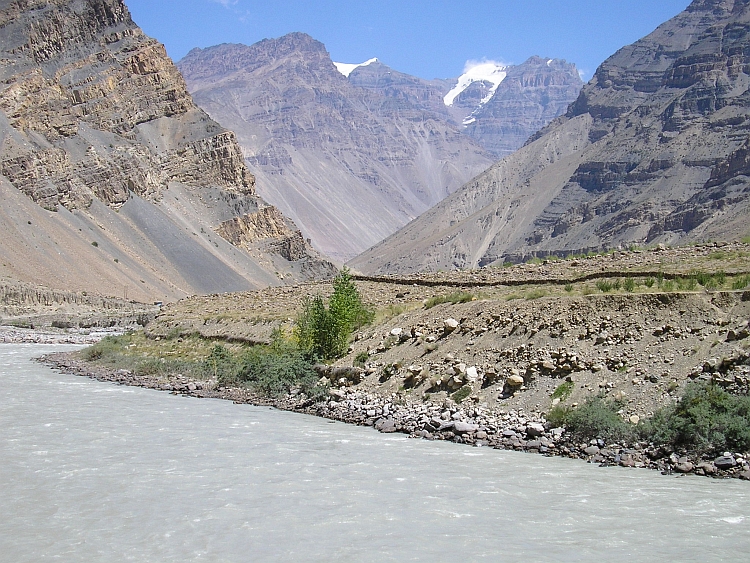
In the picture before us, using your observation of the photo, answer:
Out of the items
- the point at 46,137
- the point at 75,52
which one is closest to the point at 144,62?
the point at 75,52

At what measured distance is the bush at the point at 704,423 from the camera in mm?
17016

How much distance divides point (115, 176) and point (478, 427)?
88.8 meters

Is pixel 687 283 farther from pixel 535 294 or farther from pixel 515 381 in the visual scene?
pixel 515 381

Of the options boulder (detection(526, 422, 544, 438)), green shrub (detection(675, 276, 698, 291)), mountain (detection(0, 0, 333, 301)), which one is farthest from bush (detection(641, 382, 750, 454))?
mountain (detection(0, 0, 333, 301))

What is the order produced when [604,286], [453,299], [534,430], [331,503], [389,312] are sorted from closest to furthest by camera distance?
1. [331,503]
2. [534,430]
3. [604,286]
4. [453,299]
5. [389,312]

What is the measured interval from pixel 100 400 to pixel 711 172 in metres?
134

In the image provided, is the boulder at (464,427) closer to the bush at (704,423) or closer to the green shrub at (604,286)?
the bush at (704,423)

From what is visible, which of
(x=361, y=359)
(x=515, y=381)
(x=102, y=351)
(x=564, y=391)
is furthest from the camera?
(x=102, y=351)

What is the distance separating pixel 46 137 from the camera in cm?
9831

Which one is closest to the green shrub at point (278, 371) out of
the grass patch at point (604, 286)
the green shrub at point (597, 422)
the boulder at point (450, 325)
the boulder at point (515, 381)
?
the boulder at point (450, 325)

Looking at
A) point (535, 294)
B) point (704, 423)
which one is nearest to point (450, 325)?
point (535, 294)

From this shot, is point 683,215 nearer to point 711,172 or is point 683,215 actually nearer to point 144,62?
point 711,172

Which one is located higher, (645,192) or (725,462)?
(645,192)

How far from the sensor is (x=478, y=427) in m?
20.8
